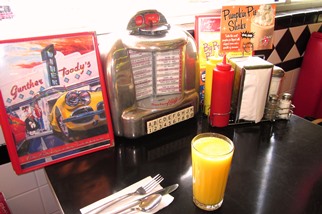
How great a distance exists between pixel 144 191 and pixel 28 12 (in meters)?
0.75

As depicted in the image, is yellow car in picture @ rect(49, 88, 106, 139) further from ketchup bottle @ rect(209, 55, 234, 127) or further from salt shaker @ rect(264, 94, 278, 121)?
salt shaker @ rect(264, 94, 278, 121)

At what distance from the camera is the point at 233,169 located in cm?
82

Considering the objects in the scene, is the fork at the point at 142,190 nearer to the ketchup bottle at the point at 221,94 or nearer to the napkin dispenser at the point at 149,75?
the napkin dispenser at the point at 149,75

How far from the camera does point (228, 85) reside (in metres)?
0.96

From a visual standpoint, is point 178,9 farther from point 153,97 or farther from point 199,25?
point 153,97

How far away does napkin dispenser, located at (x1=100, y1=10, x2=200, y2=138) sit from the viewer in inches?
34.1

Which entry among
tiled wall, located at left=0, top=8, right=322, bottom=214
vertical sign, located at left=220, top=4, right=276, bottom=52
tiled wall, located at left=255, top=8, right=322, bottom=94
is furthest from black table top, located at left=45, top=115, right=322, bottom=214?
tiled wall, located at left=255, top=8, right=322, bottom=94

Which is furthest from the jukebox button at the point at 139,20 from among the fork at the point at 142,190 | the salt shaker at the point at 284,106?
the salt shaker at the point at 284,106

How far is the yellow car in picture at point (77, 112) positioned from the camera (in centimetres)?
84

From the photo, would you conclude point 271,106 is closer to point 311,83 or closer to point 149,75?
point 149,75

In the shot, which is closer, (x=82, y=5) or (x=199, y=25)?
(x=82, y=5)

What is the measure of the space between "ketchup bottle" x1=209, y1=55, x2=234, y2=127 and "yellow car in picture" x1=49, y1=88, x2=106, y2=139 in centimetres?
42

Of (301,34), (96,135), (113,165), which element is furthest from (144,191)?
(301,34)

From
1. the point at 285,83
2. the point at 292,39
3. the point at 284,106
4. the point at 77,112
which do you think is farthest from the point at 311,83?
the point at 77,112
